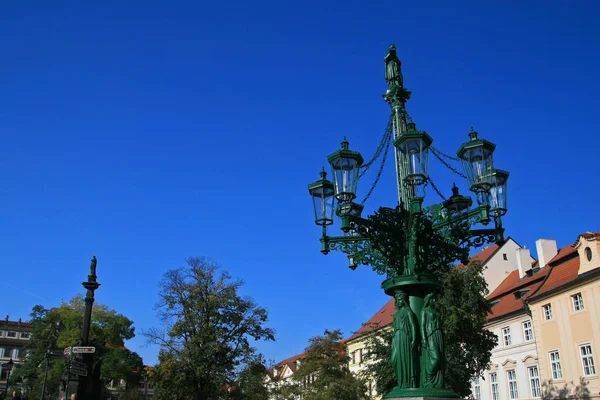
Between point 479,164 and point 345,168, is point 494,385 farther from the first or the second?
point 345,168

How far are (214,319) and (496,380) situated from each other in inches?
768

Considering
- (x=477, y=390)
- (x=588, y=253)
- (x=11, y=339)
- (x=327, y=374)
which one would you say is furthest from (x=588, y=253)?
(x=11, y=339)

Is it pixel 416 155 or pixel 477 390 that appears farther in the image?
pixel 477 390

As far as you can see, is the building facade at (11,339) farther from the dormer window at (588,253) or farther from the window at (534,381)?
the dormer window at (588,253)

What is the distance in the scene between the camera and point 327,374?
37.8 metres

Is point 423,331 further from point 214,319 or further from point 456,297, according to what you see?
point 214,319

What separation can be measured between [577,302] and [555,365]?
3927 millimetres

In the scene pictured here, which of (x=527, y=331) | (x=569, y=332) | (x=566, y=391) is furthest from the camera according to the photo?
(x=527, y=331)

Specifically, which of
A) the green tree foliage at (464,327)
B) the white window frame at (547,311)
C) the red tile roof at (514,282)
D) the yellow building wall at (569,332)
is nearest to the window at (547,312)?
the white window frame at (547,311)

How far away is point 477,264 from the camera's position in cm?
2686

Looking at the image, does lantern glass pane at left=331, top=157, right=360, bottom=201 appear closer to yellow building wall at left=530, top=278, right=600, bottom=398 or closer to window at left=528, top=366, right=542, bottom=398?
Result: yellow building wall at left=530, top=278, right=600, bottom=398

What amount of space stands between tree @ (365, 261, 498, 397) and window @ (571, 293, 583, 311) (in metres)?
5.46

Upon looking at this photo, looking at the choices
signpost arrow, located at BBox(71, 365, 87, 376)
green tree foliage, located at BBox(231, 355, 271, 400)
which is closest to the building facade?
green tree foliage, located at BBox(231, 355, 271, 400)

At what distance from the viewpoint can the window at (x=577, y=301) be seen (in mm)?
28328
